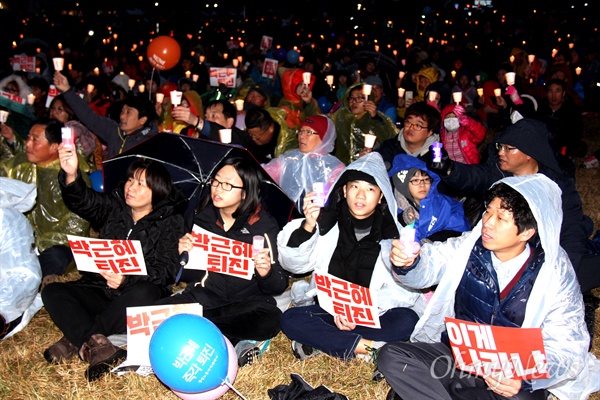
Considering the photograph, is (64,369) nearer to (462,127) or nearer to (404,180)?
(404,180)

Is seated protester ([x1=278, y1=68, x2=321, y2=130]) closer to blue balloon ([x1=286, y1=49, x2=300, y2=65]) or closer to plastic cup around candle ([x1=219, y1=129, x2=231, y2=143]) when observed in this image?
plastic cup around candle ([x1=219, y1=129, x2=231, y2=143])

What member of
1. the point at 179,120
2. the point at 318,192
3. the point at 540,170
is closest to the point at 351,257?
the point at 318,192

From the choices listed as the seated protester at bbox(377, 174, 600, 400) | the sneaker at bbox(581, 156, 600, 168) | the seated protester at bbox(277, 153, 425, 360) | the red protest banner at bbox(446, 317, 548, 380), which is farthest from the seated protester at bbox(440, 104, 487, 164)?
the sneaker at bbox(581, 156, 600, 168)

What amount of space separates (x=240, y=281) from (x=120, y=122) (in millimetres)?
3074

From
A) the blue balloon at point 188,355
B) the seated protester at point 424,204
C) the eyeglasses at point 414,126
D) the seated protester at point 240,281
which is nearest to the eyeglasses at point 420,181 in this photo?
Result: the seated protester at point 424,204

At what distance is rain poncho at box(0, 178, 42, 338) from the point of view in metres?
4.19

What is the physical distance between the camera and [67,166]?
4.27 meters

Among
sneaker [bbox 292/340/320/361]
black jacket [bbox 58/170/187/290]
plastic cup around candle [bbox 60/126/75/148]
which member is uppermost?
plastic cup around candle [bbox 60/126/75/148]

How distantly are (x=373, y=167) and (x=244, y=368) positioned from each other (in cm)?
155

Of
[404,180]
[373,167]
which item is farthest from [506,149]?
[373,167]

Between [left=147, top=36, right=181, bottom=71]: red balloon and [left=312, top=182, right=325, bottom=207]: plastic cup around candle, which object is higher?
[left=312, top=182, right=325, bottom=207]: plastic cup around candle

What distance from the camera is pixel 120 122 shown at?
6.76m

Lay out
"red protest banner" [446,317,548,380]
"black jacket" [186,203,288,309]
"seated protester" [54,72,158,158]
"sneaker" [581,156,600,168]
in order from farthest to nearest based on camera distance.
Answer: "sneaker" [581,156,600,168] → "seated protester" [54,72,158,158] → "black jacket" [186,203,288,309] → "red protest banner" [446,317,548,380]

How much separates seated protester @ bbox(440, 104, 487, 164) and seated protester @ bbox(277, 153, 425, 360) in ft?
9.28
